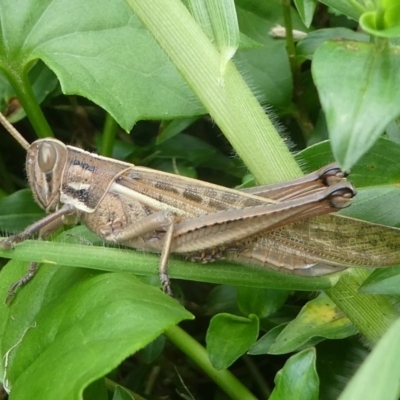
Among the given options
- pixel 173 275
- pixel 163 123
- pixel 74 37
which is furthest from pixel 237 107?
pixel 163 123

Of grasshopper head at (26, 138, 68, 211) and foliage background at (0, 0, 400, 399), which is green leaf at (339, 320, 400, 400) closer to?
foliage background at (0, 0, 400, 399)

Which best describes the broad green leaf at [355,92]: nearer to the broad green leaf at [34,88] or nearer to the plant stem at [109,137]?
the plant stem at [109,137]

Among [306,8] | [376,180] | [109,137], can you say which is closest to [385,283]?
[376,180]

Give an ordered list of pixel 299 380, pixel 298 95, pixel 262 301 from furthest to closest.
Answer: pixel 298 95 → pixel 262 301 → pixel 299 380

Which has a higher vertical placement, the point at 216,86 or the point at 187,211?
the point at 216,86

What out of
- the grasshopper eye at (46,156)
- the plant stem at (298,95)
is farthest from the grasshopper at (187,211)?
the plant stem at (298,95)

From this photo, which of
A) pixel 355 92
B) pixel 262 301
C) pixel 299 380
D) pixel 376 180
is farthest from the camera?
pixel 262 301

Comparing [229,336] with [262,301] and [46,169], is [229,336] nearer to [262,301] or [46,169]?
[262,301]
